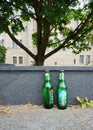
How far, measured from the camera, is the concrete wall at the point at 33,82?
5.98 feet

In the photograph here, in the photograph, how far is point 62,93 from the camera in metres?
1.73

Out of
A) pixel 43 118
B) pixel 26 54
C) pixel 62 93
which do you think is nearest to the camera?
pixel 43 118

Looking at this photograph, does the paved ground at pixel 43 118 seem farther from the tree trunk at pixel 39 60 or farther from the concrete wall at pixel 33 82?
the tree trunk at pixel 39 60

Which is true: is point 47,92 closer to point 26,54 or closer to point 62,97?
point 62,97

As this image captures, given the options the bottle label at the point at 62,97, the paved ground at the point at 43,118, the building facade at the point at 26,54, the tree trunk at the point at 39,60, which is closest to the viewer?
the paved ground at the point at 43,118

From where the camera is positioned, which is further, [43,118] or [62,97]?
[62,97]

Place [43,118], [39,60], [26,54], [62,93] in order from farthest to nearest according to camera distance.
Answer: [26,54] → [39,60] → [62,93] → [43,118]

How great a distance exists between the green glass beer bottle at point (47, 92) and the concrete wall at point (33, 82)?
0.07 m

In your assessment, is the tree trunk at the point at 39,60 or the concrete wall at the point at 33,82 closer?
the concrete wall at the point at 33,82

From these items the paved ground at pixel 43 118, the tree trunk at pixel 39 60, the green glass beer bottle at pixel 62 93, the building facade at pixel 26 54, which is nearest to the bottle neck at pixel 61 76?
the green glass beer bottle at pixel 62 93

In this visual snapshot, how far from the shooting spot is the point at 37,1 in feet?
13.4

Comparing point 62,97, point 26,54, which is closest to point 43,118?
point 62,97

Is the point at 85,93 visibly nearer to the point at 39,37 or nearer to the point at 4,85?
the point at 4,85

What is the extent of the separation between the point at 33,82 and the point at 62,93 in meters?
0.30
